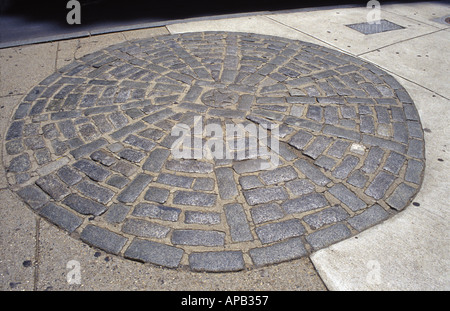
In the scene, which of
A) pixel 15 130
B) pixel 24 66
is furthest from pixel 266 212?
pixel 24 66

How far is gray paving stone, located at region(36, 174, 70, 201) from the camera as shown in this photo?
9.36 feet

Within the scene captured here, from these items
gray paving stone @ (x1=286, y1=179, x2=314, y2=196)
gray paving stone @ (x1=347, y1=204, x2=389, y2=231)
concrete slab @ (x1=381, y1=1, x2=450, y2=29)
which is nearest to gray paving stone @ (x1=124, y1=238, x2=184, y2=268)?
A: gray paving stone @ (x1=286, y1=179, x2=314, y2=196)

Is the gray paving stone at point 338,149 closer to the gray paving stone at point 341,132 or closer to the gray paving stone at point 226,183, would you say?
the gray paving stone at point 341,132

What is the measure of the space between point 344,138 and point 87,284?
8.87ft

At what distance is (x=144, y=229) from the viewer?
2.56m

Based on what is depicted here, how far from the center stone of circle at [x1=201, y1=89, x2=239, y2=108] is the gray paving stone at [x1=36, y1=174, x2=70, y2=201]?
1.84 metres

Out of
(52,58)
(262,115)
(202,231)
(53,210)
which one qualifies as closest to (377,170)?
(262,115)

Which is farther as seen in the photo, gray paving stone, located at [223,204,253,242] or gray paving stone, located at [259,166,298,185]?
gray paving stone, located at [259,166,298,185]

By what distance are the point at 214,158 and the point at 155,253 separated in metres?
1.13

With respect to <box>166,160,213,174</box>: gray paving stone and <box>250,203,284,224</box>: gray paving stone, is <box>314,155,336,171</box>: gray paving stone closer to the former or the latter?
<box>250,203,284,224</box>: gray paving stone

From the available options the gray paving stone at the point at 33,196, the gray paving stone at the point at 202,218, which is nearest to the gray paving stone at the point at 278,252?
the gray paving stone at the point at 202,218

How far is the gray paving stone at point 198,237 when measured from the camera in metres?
2.47

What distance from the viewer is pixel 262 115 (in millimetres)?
3811
